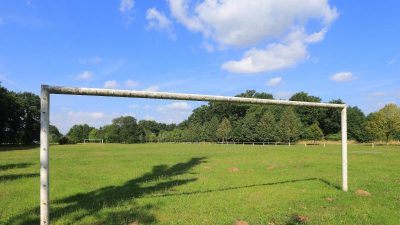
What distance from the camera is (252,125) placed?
3538 inches

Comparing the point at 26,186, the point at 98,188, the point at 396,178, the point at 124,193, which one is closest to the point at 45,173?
the point at 124,193

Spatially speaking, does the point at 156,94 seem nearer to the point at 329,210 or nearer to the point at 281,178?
the point at 329,210

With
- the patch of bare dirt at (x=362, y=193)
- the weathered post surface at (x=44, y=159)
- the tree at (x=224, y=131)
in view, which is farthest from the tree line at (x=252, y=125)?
the weathered post surface at (x=44, y=159)

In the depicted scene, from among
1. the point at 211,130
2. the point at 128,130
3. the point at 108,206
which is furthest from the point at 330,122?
the point at 108,206

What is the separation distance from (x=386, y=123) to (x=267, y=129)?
24.8 metres

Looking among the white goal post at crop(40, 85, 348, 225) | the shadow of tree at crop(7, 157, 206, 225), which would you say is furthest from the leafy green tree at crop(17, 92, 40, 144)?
the white goal post at crop(40, 85, 348, 225)

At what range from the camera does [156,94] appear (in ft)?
26.2

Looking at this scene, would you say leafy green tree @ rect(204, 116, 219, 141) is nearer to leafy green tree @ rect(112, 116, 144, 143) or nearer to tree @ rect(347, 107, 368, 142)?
leafy green tree @ rect(112, 116, 144, 143)

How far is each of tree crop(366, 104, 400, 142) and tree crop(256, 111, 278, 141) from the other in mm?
20126

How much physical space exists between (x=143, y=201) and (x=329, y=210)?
15.0 feet

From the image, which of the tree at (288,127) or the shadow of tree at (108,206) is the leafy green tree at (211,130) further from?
the shadow of tree at (108,206)

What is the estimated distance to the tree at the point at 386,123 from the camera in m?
64.1

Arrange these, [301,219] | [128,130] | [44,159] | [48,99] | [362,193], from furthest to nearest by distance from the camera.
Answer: [128,130], [362,193], [301,219], [48,99], [44,159]

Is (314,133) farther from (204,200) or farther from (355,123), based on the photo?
(204,200)
